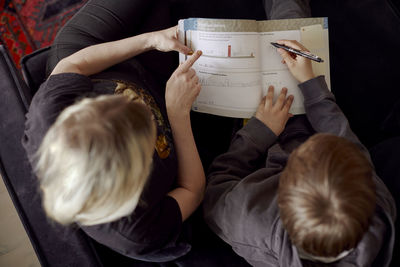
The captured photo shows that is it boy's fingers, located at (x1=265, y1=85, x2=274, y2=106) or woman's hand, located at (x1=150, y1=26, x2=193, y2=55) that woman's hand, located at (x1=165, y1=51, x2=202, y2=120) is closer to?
woman's hand, located at (x1=150, y1=26, x2=193, y2=55)

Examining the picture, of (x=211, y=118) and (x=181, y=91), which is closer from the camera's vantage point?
(x=181, y=91)

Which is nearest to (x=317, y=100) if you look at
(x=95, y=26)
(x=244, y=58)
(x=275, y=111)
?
(x=275, y=111)

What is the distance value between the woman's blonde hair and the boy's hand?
385 mm

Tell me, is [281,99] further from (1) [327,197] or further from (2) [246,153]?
(1) [327,197]

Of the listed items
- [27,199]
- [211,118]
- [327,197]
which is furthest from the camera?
[211,118]

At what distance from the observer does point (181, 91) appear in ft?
2.37

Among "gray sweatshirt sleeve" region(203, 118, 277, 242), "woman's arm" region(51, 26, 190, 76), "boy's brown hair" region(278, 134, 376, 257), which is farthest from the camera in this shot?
"woman's arm" region(51, 26, 190, 76)

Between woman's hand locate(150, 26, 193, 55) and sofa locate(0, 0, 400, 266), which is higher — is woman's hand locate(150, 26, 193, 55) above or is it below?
above

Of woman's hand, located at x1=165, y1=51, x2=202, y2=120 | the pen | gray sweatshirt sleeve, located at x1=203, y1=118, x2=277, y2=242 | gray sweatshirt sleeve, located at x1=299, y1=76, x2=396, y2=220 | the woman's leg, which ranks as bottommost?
gray sweatshirt sleeve, located at x1=203, y1=118, x2=277, y2=242

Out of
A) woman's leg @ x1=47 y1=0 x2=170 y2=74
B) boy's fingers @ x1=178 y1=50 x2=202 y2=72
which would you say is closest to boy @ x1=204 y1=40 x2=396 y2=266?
boy's fingers @ x1=178 y1=50 x2=202 y2=72

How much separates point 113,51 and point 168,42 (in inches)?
5.8

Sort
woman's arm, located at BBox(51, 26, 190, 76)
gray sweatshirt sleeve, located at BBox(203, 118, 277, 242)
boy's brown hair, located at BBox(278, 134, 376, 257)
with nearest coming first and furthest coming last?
boy's brown hair, located at BBox(278, 134, 376, 257), gray sweatshirt sleeve, located at BBox(203, 118, 277, 242), woman's arm, located at BBox(51, 26, 190, 76)

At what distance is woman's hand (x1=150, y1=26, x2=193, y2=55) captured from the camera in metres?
0.76

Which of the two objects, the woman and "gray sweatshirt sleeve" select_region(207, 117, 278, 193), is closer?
the woman
